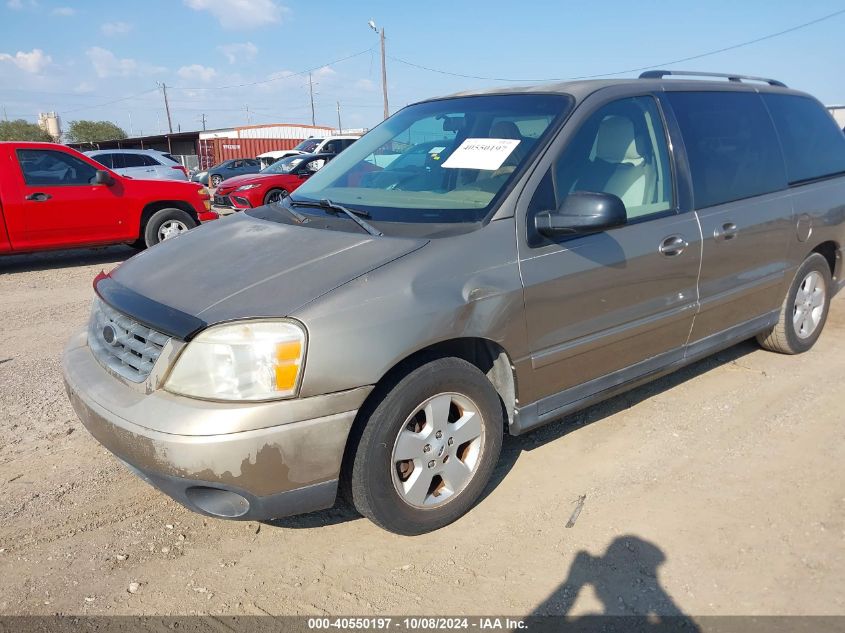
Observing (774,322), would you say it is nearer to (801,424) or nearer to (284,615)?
(801,424)

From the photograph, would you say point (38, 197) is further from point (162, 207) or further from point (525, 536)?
point (525, 536)

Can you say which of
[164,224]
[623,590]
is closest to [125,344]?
[623,590]

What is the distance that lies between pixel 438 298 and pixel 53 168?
25.1ft

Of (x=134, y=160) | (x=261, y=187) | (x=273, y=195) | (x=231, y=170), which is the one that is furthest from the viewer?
(x=231, y=170)

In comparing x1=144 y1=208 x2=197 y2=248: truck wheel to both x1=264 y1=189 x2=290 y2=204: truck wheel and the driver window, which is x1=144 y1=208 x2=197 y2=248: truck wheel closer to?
x1=264 y1=189 x2=290 y2=204: truck wheel

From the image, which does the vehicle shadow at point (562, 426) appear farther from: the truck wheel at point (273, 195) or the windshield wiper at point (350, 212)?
the truck wheel at point (273, 195)

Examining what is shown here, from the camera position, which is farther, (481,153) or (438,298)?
(481,153)

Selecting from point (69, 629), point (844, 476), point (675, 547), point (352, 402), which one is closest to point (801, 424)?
point (844, 476)

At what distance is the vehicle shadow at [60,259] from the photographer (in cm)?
889

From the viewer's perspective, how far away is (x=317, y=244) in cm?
283

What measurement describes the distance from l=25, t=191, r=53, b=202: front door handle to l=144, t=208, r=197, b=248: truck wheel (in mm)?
1295

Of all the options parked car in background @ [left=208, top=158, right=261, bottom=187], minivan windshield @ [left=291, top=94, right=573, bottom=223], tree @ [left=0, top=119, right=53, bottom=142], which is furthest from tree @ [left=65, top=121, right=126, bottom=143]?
minivan windshield @ [left=291, top=94, right=573, bottom=223]

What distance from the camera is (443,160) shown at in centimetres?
335

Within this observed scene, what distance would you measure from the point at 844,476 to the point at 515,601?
75.2 inches
